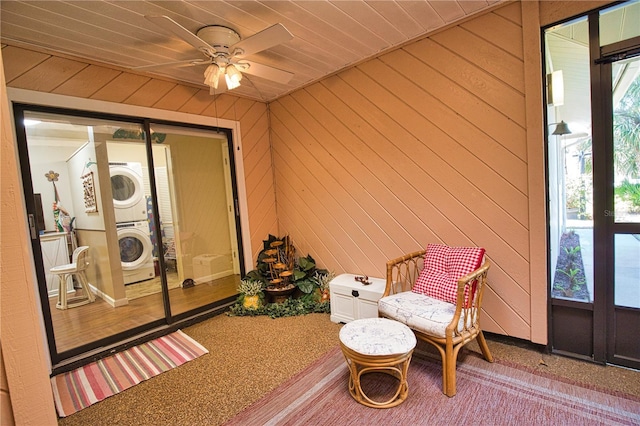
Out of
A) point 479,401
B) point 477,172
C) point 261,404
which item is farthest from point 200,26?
point 479,401

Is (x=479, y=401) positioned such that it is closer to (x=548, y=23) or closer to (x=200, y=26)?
(x=548, y=23)

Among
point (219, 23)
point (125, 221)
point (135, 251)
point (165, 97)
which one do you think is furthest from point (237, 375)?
point (165, 97)

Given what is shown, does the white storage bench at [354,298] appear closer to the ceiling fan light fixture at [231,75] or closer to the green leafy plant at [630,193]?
the green leafy plant at [630,193]

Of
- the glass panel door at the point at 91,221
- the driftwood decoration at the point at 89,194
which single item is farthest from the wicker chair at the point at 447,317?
the driftwood decoration at the point at 89,194

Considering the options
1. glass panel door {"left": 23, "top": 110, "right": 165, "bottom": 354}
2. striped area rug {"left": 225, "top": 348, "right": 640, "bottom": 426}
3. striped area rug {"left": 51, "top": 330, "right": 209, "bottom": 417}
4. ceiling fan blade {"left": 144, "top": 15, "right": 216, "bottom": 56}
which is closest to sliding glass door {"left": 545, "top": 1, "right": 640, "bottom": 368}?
striped area rug {"left": 225, "top": 348, "right": 640, "bottom": 426}

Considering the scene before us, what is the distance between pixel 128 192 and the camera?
3037mm

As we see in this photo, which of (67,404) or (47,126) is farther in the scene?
(47,126)

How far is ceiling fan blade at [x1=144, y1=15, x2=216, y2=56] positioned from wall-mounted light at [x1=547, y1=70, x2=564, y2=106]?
8.18 ft

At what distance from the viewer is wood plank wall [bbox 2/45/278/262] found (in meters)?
2.30

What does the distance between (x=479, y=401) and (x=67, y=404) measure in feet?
8.91

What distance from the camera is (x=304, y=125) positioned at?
140 inches

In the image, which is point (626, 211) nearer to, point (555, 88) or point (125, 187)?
point (555, 88)

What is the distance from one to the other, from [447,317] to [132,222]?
313 centimetres

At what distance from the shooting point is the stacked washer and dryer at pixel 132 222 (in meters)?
3.00
